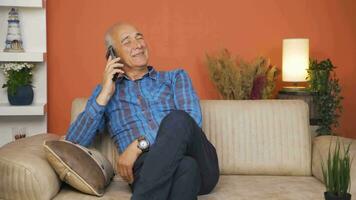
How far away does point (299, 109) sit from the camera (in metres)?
2.47

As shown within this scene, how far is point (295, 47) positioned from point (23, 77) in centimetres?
176

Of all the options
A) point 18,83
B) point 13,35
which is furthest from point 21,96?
point 13,35

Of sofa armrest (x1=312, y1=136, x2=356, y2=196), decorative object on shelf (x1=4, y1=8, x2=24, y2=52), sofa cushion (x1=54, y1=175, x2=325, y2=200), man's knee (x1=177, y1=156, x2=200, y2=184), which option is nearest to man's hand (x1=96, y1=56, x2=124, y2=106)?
sofa cushion (x1=54, y1=175, x2=325, y2=200)

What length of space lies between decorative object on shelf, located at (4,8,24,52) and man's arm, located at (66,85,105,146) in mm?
1219

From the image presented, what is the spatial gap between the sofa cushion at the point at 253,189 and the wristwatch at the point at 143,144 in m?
0.19

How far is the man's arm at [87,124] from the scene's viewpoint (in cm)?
224

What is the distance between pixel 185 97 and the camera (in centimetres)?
232

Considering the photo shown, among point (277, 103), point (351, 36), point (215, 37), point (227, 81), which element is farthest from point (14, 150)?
point (351, 36)

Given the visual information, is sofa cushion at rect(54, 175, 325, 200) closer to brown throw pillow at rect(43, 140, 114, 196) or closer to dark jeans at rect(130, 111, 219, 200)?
brown throw pillow at rect(43, 140, 114, 196)

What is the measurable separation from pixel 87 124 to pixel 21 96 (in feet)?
3.79

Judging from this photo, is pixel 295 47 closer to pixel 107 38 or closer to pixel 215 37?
pixel 215 37

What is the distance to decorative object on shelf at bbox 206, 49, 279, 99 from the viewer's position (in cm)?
321

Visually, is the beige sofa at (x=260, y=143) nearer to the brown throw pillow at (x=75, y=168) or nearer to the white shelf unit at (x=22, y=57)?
the brown throw pillow at (x=75, y=168)

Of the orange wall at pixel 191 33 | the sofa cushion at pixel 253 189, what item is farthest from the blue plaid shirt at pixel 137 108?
the orange wall at pixel 191 33
